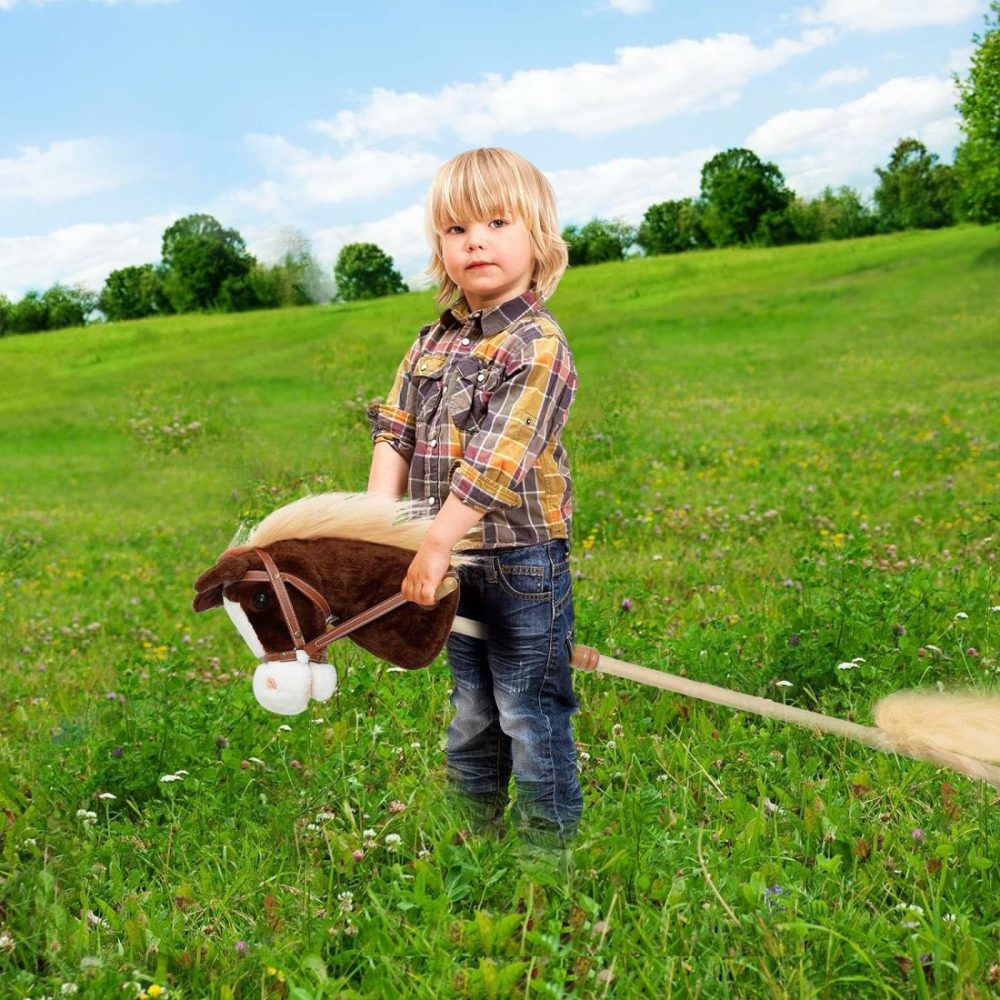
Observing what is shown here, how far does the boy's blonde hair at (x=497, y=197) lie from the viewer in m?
3.18

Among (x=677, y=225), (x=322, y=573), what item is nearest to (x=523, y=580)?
(x=322, y=573)

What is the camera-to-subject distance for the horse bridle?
3.08 metres

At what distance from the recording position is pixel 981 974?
2861 millimetres

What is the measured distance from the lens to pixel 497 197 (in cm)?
318

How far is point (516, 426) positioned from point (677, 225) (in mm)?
A: 44254

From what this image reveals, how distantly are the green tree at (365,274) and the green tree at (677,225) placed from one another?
557 inches

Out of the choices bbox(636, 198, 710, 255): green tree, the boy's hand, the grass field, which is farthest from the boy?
bbox(636, 198, 710, 255): green tree

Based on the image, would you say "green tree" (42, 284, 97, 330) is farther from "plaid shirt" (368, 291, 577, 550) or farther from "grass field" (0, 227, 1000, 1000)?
"plaid shirt" (368, 291, 577, 550)

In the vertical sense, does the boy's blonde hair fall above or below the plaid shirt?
above

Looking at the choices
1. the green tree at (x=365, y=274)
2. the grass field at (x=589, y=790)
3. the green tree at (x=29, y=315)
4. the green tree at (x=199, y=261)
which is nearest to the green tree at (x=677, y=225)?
the green tree at (x=365, y=274)

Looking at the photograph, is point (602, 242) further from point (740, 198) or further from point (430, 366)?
point (430, 366)

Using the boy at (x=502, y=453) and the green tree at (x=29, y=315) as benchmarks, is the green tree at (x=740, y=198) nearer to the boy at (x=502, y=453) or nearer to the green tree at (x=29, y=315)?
the green tree at (x=29, y=315)

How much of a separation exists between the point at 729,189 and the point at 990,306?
24053mm

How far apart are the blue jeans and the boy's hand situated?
28 centimetres
